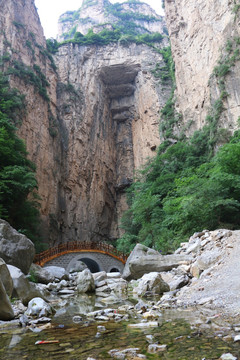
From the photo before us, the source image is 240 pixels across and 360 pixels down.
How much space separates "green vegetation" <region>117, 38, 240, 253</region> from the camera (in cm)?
1213

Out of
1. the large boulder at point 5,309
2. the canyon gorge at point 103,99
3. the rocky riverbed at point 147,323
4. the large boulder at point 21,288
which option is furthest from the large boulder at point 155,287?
the canyon gorge at point 103,99

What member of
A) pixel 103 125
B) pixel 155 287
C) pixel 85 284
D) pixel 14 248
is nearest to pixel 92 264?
pixel 85 284

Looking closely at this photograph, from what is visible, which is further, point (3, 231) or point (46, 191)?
point (46, 191)

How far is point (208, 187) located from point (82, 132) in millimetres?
20812

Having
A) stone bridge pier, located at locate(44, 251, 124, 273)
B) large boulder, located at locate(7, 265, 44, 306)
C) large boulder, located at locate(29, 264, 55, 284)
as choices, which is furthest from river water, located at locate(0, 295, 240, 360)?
stone bridge pier, located at locate(44, 251, 124, 273)

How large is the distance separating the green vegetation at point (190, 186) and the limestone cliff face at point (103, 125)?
4316 mm

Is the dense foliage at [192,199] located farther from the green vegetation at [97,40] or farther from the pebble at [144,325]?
the green vegetation at [97,40]

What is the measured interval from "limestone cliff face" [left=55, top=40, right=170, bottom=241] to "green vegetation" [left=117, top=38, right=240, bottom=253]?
170 inches

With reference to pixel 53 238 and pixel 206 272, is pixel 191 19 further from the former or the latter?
pixel 206 272

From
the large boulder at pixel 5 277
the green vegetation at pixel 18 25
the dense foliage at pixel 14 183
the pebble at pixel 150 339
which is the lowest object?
the pebble at pixel 150 339

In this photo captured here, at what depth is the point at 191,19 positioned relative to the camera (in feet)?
81.3

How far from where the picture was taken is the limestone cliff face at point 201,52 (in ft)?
59.9

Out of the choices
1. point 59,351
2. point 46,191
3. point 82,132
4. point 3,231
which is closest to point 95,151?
point 82,132

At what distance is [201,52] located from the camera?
2264cm
